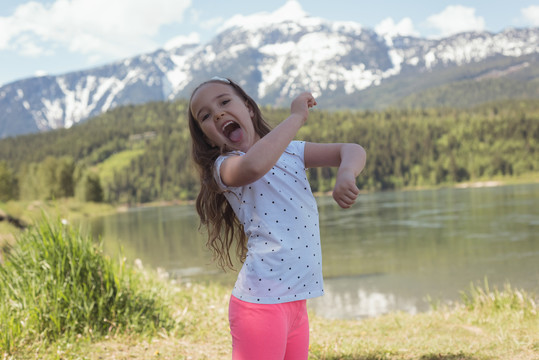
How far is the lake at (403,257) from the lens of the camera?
495 inches

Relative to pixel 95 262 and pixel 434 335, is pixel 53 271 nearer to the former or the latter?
pixel 95 262

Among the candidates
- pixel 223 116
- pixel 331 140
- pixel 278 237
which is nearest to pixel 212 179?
pixel 223 116

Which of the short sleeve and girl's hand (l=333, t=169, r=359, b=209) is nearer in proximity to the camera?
girl's hand (l=333, t=169, r=359, b=209)

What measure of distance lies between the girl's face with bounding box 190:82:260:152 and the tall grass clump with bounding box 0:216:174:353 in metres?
3.42

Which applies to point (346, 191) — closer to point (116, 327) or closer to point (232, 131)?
point (232, 131)

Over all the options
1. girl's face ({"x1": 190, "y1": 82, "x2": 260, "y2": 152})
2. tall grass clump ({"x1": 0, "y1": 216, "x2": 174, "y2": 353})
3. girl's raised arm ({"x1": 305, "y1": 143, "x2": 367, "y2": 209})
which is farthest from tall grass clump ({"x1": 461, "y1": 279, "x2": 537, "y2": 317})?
girl's face ({"x1": 190, "y1": 82, "x2": 260, "y2": 152})

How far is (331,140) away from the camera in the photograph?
4227 inches

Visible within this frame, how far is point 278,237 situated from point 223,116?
0.50m

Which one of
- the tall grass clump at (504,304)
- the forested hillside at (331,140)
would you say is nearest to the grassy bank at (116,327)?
the tall grass clump at (504,304)

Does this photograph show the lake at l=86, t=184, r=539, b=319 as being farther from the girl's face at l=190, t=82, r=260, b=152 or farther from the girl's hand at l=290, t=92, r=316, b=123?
the girl's hand at l=290, t=92, r=316, b=123

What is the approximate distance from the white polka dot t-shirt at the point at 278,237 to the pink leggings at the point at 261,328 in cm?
4

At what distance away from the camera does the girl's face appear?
2055 mm

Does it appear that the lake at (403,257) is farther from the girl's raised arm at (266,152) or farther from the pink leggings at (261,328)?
the girl's raised arm at (266,152)

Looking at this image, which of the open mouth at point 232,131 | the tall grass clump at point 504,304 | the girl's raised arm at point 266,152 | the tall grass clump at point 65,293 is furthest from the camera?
the tall grass clump at point 504,304
